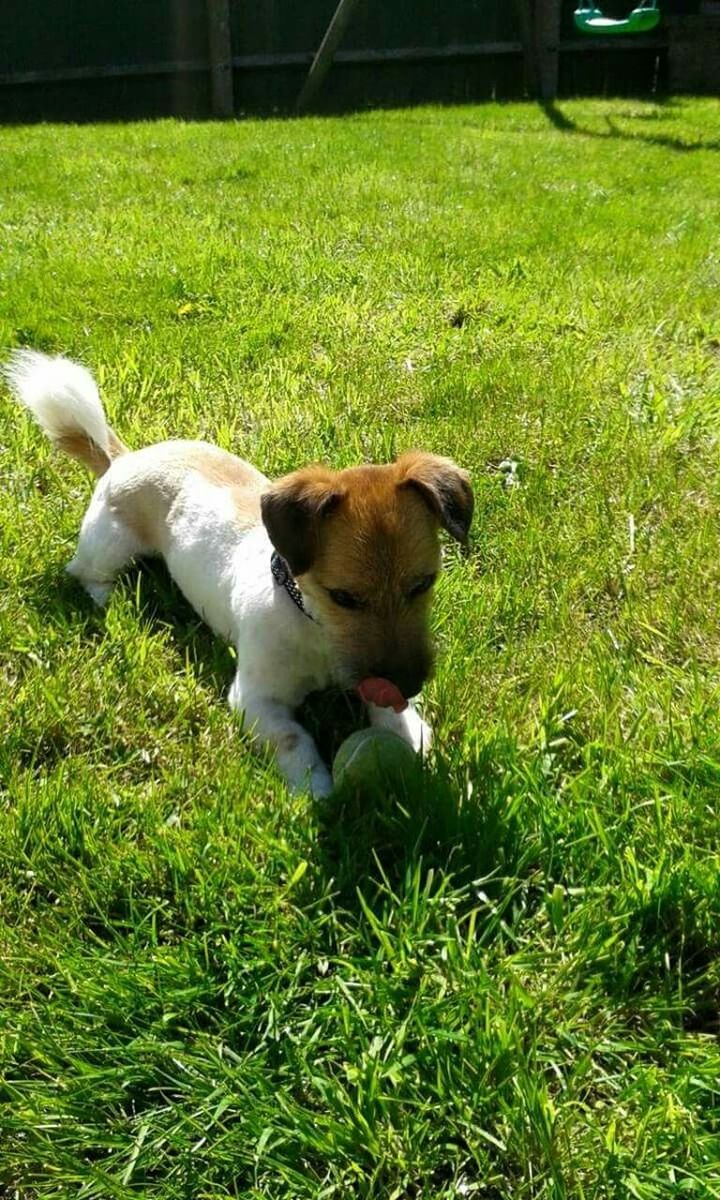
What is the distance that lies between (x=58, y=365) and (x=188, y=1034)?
2.73m

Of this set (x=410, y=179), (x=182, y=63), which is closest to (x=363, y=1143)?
(x=410, y=179)

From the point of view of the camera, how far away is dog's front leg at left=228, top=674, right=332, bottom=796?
8.46 feet

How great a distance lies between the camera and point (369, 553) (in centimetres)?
255

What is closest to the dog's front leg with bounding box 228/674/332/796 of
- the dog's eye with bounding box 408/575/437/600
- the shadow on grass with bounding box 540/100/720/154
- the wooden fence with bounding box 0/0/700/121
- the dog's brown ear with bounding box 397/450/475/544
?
the dog's eye with bounding box 408/575/437/600

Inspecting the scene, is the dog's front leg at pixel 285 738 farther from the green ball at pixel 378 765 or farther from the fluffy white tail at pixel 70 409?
the fluffy white tail at pixel 70 409

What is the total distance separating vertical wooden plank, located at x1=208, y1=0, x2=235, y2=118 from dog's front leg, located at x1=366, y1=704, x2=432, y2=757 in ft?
44.8

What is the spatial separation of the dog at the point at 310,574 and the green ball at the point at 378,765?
0.09 metres

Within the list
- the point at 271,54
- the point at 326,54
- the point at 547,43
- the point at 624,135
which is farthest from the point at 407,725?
the point at 547,43

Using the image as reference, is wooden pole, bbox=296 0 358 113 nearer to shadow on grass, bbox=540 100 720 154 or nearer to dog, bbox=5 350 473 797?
shadow on grass, bbox=540 100 720 154

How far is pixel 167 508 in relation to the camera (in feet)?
11.7

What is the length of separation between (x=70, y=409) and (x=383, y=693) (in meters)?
2.03

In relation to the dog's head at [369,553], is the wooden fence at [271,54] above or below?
above

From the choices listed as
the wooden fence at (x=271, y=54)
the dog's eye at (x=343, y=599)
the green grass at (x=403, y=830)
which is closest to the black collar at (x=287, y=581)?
the dog's eye at (x=343, y=599)

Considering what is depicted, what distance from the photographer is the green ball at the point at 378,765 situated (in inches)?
96.3
